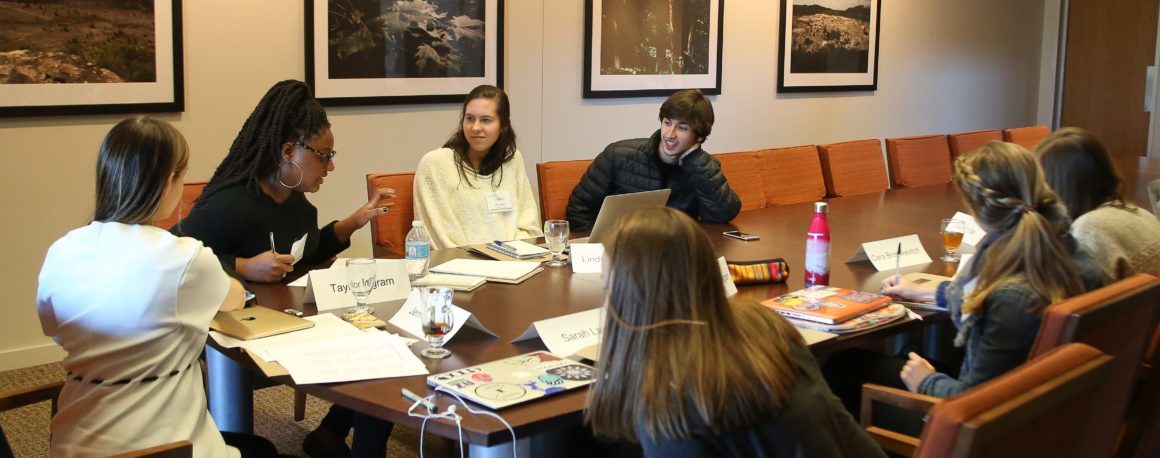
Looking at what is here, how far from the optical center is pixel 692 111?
408 cm

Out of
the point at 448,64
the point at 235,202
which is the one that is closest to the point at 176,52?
the point at 448,64

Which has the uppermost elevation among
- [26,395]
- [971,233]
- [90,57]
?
[90,57]

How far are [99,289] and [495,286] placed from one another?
1.15 meters

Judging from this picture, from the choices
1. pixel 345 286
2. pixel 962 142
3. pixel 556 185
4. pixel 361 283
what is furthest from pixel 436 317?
pixel 962 142

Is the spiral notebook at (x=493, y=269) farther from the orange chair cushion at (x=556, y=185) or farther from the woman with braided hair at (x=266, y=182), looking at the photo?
the orange chair cushion at (x=556, y=185)

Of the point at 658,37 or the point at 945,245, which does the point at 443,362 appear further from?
the point at 658,37

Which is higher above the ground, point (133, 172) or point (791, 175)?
point (133, 172)

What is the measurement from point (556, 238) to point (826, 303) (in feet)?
2.83

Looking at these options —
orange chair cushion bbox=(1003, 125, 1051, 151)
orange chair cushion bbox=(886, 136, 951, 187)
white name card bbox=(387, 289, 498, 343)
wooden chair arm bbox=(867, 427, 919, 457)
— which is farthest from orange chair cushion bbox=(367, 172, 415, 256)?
orange chair cushion bbox=(1003, 125, 1051, 151)

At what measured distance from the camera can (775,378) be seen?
1529 millimetres

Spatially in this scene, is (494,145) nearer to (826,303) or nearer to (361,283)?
(361,283)

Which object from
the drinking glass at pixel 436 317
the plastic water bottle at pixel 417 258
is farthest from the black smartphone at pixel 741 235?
the drinking glass at pixel 436 317

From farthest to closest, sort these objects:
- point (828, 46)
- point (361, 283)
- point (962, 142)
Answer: point (828, 46) → point (962, 142) → point (361, 283)

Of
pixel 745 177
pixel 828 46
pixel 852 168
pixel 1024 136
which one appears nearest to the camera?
pixel 745 177
